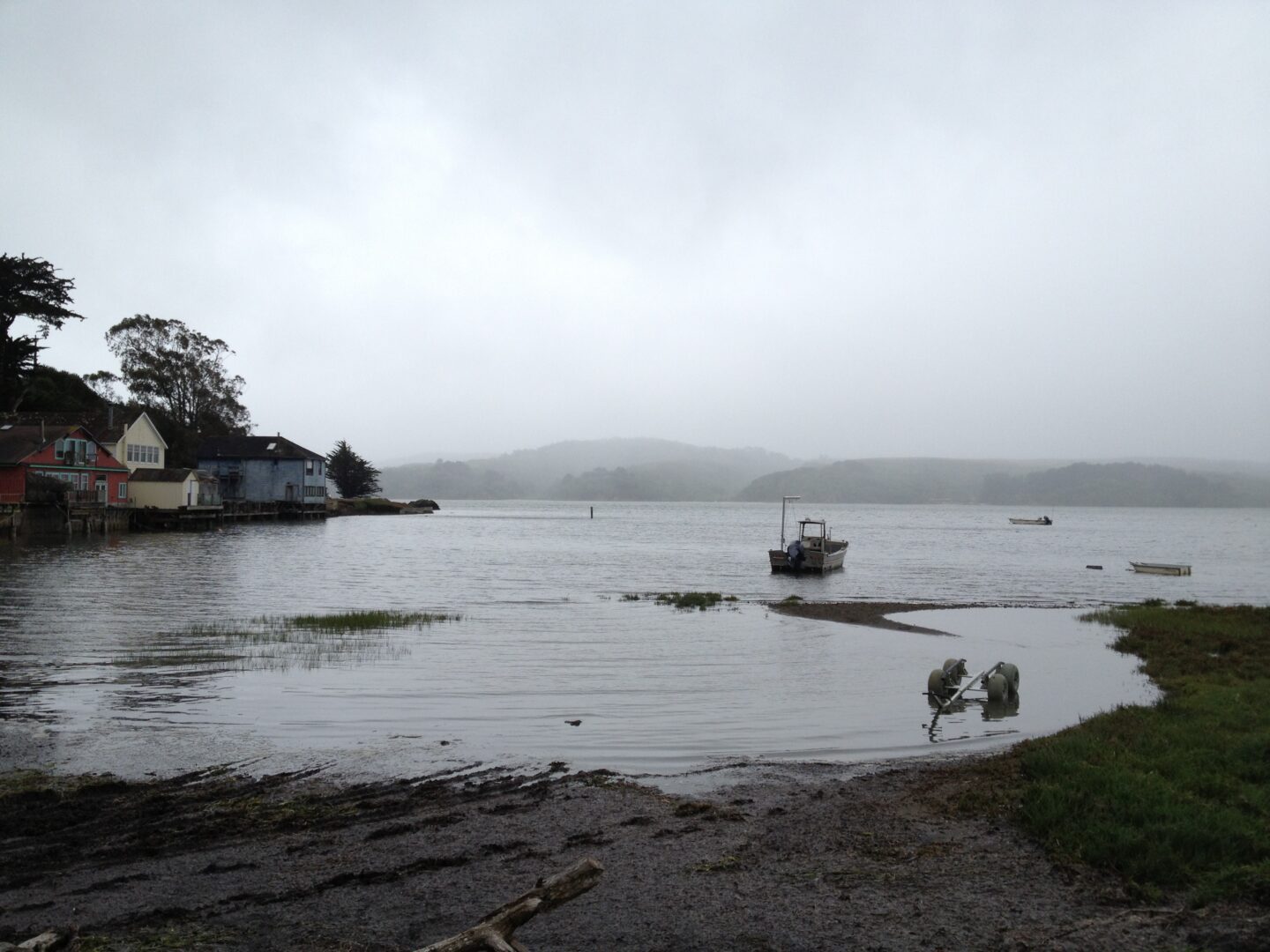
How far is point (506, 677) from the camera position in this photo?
1853 centimetres

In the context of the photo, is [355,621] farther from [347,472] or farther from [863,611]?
[347,472]

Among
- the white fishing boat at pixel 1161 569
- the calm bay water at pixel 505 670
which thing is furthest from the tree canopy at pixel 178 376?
the white fishing boat at pixel 1161 569

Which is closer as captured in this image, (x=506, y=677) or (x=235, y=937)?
(x=235, y=937)

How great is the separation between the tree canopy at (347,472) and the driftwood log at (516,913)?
142 meters

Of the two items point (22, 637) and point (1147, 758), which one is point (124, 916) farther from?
point (22, 637)

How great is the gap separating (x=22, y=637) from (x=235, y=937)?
19.4 meters

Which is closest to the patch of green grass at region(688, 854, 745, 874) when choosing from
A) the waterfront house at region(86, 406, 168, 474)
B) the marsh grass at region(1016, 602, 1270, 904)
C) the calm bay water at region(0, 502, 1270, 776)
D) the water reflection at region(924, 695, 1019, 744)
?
the marsh grass at region(1016, 602, 1270, 904)

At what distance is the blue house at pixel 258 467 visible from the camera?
341 ft

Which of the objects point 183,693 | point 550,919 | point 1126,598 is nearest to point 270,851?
point 550,919

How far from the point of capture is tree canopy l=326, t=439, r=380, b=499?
14275cm

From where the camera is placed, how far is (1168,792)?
29.0 ft

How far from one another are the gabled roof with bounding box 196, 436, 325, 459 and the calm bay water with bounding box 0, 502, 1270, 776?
60049 mm

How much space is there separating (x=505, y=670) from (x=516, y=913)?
46.6 feet

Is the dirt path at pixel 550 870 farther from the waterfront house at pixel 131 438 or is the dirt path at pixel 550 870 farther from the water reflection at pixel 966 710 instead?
the waterfront house at pixel 131 438
